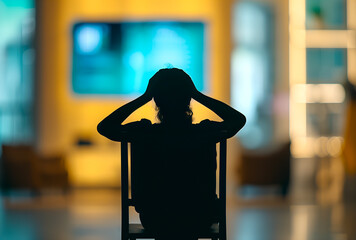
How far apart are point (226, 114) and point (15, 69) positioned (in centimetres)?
883

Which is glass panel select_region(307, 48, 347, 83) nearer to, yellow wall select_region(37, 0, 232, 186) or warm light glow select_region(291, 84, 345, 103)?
warm light glow select_region(291, 84, 345, 103)

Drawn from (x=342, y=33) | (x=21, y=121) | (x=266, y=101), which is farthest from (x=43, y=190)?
(x=342, y=33)

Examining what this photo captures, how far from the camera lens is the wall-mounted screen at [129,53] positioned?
9.95 meters

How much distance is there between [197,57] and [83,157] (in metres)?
2.17

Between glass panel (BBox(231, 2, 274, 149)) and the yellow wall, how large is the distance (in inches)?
43.1

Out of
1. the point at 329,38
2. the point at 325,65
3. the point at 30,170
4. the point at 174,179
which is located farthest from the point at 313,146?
the point at 174,179

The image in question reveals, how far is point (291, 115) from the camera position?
1074cm

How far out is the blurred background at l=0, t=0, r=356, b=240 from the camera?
354 inches

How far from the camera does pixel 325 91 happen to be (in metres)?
10.8

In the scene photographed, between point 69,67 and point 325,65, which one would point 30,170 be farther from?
point 325,65

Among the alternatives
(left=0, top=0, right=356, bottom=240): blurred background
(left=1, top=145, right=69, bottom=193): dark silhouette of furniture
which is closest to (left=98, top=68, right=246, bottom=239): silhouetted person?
(left=0, top=0, right=356, bottom=240): blurred background

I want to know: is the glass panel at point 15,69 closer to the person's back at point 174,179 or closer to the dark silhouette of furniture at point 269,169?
the dark silhouette of furniture at point 269,169

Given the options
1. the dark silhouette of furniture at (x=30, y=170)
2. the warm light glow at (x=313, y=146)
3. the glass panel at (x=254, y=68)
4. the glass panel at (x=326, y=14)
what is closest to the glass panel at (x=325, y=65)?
the glass panel at (x=326, y=14)

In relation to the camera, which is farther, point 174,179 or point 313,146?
point 313,146
